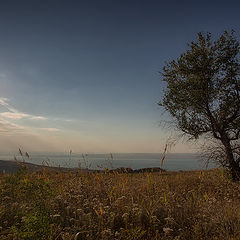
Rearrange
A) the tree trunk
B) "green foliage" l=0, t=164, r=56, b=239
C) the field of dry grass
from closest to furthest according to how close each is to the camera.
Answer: "green foliage" l=0, t=164, r=56, b=239 < the field of dry grass < the tree trunk

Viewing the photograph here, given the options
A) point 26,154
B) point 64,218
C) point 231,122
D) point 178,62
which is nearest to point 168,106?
point 178,62

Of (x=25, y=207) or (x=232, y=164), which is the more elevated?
(x=232, y=164)

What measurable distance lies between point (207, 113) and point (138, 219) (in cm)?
932

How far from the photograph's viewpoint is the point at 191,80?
1158 centimetres

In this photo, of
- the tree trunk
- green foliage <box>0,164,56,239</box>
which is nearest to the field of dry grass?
green foliage <box>0,164,56,239</box>

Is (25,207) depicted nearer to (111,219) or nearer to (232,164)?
(111,219)

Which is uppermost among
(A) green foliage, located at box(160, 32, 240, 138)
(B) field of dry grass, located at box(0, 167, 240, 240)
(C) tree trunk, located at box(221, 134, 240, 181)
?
(A) green foliage, located at box(160, 32, 240, 138)

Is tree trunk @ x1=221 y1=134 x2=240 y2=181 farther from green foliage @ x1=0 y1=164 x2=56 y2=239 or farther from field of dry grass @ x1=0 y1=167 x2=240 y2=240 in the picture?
green foliage @ x1=0 y1=164 x2=56 y2=239

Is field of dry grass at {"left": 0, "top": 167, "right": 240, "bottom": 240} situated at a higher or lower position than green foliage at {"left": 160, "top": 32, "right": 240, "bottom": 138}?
lower

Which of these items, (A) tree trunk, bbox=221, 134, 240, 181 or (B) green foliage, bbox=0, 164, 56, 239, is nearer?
(B) green foliage, bbox=0, 164, 56, 239

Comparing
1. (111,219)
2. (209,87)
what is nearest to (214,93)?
(209,87)

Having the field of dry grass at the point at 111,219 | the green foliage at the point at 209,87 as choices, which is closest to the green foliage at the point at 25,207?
the field of dry grass at the point at 111,219

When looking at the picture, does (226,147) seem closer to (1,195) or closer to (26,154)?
(26,154)

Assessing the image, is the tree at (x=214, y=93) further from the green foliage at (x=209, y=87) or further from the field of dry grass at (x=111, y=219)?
the field of dry grass at (x=111, y=219)
